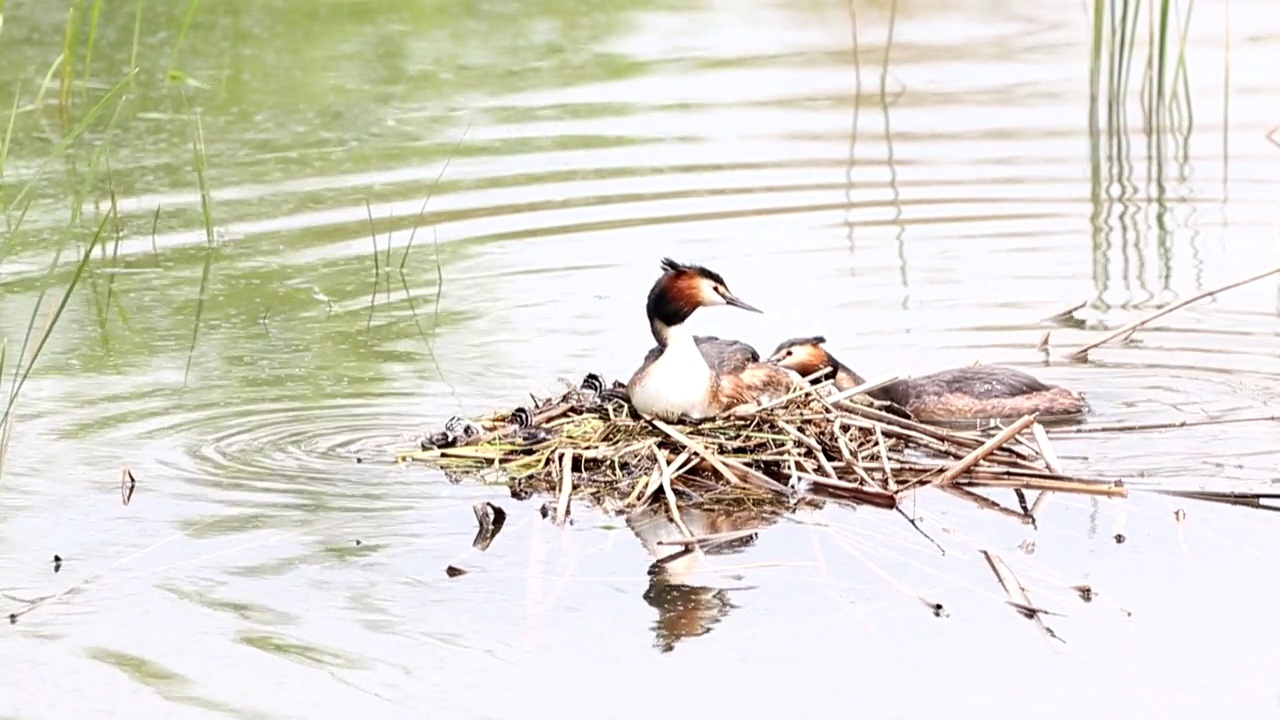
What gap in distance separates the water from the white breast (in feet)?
2.23

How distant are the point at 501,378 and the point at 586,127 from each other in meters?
4.56

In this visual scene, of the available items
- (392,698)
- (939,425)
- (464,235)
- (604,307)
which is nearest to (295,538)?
(392,698)

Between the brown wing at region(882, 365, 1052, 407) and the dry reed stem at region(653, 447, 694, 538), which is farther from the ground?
the dry reed stem at region(653, 447, 694, 538)

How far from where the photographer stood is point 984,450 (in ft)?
21.5

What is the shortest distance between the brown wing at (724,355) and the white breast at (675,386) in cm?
13

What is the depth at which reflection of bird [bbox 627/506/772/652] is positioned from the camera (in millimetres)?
5598

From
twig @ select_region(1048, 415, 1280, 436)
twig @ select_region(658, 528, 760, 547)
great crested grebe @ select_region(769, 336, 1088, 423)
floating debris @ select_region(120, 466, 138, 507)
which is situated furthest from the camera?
great crested grebe @ select_region(769, 336, 1088, 423)

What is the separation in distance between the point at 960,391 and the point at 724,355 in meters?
0.86

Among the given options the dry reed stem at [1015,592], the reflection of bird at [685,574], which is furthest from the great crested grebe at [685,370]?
the dry reed stem at [1015,592]

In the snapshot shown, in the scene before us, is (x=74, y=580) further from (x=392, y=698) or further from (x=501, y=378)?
(x=501, y=378)

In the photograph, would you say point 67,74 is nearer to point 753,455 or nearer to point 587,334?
point 587,334

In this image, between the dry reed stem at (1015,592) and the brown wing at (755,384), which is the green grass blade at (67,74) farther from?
the dry reed stem at (1015,592)

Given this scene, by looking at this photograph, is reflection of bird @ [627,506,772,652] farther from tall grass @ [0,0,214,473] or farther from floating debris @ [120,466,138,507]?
tall grass @ [0,0,214,473]

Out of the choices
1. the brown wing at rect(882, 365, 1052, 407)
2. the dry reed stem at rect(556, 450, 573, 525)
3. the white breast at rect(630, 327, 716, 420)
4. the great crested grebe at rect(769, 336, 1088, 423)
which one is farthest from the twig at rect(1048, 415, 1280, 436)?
the dry reed stem at rect(556, 450, 573, 525)
